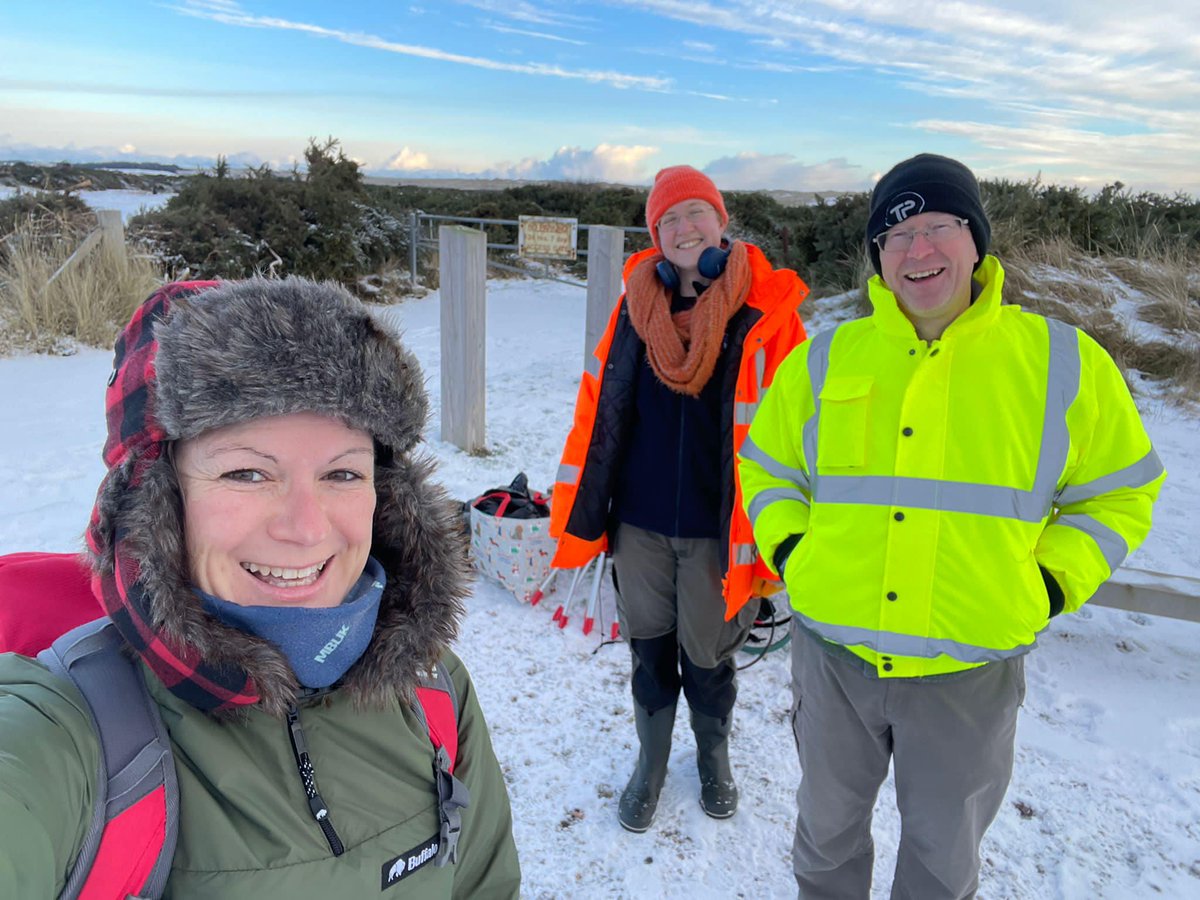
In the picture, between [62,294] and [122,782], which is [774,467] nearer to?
[122,782]

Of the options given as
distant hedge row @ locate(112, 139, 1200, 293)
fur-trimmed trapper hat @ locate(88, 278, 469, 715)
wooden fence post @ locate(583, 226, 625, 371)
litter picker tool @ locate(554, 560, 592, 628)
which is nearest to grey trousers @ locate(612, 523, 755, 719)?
litter picker tool @ locate(554, 560, 592, 628)

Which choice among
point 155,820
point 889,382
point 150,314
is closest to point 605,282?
point 889,382

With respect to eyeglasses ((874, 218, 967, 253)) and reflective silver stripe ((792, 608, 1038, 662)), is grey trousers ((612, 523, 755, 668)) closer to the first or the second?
reflective silver stripe ((792, 608, 1038, 662))

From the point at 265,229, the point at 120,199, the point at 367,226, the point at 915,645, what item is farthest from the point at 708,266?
the point at 120,199

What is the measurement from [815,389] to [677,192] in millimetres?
930

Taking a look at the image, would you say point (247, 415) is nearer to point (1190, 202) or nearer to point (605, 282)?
point (605, 282)

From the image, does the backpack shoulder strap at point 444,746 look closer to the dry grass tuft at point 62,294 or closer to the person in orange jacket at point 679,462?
the person in orange jacket at point 679,462

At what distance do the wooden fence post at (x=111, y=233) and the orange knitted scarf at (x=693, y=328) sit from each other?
9.13 m

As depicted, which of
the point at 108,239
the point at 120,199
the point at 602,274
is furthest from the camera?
the point at 120,199

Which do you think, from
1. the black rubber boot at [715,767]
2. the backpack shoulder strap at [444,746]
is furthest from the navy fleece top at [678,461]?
the backpack shoulder strap at [444,746]

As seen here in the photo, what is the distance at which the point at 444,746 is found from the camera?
3.97ft

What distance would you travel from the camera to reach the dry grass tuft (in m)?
7.73

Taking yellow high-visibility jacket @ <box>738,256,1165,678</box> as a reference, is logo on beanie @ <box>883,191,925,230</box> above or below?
above

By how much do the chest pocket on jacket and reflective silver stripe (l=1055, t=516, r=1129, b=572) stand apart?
467 millimetres
